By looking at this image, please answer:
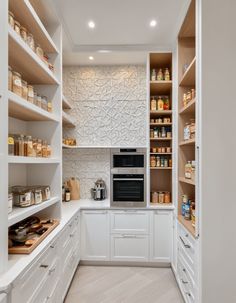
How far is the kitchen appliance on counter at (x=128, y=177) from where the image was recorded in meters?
3.10

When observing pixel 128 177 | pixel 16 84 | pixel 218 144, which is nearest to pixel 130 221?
pixel 128 177

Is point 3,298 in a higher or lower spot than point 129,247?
higher

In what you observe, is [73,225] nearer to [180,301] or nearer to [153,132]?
[180,301]

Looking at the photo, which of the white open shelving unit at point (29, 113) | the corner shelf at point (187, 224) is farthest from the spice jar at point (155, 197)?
the white open shelving unit at point (29, 113)

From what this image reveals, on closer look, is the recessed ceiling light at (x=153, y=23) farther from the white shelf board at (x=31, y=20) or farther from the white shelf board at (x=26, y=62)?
the white shelf board at (x=26, y=62)

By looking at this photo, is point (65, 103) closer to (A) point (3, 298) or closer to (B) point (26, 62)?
(B) point (26, 62)

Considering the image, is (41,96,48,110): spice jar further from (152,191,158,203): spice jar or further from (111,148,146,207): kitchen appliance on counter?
(152,191,158,203): spice jar

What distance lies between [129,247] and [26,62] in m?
2.56

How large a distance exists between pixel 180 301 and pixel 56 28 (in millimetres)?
3171

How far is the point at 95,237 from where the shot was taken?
3.11 m

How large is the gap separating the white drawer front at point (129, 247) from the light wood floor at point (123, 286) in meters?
0.14

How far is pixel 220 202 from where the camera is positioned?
172 cm

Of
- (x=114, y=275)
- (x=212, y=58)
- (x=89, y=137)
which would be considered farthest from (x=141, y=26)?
(x=114, y=275)

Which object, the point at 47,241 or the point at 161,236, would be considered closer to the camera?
the point at 47,241
